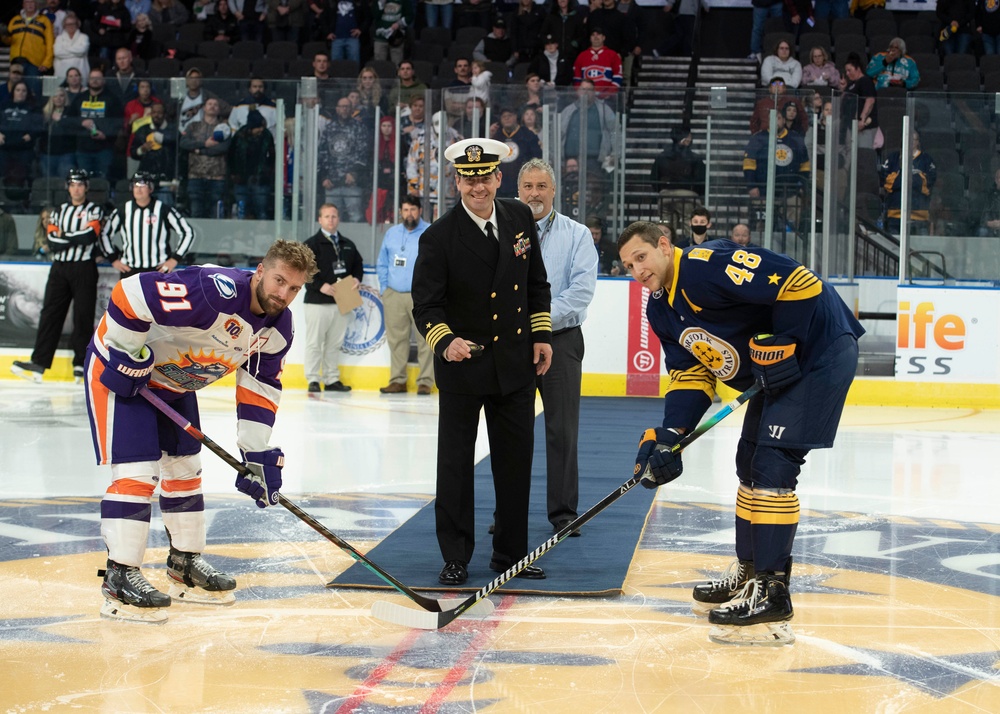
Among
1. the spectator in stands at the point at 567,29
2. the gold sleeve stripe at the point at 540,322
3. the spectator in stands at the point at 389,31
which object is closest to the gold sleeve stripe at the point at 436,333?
the gold sleeve stripe at the point at 540,322

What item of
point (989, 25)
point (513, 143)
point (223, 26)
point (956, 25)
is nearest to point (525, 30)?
point (223, 26)

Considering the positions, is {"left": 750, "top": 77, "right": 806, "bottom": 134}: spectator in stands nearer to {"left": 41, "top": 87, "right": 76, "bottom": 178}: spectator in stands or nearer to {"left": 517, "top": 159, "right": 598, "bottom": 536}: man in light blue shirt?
{"left": 517, "top": 159, "right": 598, "bottom": 536}: man in light blue shirt

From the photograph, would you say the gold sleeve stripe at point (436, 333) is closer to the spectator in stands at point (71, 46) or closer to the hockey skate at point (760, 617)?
the hockey skate at point (760, 617)

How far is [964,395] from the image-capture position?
1010cm

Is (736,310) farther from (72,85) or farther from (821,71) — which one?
(821,71)

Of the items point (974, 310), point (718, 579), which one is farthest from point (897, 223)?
point (718, 579)

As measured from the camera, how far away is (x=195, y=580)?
14.8 ft

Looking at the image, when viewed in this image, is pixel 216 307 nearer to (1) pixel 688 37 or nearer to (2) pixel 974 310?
(2) pixel 974 310

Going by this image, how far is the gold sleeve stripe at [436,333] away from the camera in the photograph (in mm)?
4535

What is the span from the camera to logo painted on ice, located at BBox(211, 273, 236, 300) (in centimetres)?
409

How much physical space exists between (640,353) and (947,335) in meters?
2.45

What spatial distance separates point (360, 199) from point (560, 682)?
766 cm

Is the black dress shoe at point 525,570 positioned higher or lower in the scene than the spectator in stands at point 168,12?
lower

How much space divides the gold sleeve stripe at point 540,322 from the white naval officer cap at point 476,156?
24.1 inches
